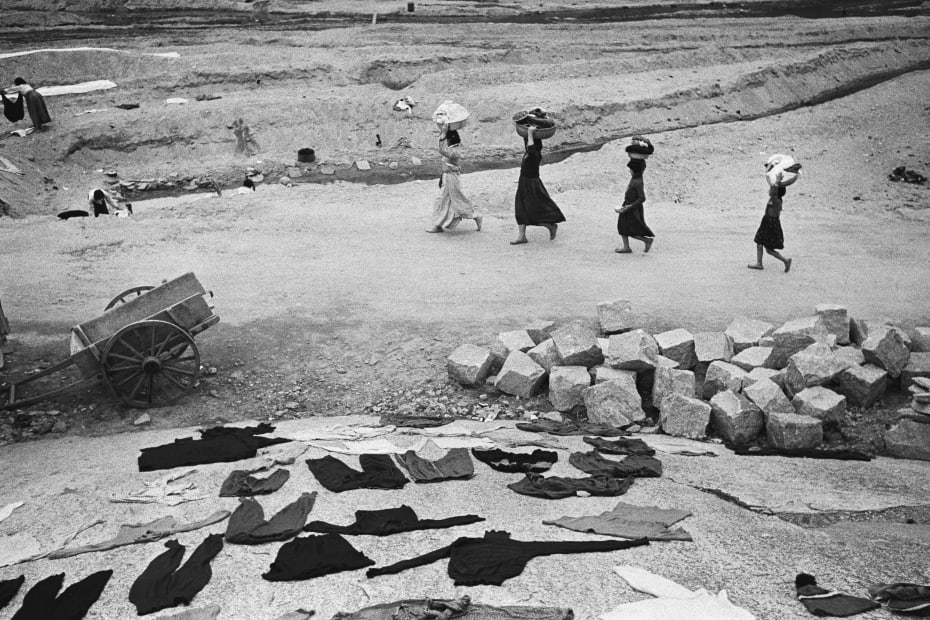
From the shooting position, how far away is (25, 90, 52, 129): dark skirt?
18.7 metres

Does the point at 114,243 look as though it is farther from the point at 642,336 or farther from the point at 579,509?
the point at 579,509

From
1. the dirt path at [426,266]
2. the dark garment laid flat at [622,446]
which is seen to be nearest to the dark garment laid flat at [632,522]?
the dark garment laid flat at [622,446]

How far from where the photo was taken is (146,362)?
328 inches

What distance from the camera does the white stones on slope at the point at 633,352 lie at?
8641mm

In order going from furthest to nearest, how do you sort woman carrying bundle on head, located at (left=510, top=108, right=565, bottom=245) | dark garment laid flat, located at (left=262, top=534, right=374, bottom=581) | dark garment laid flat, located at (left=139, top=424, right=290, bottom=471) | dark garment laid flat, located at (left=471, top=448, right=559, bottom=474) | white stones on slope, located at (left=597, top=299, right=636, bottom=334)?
woman carrying bundle on head, located at (left=510, top=108, right=565, bottom=245) → white stones on slope, located at (left=597, top=299, right=636, bottom=334) → dark garment laid flat, located at (left=139, top=424, right=290, bottom=471) → dark garment laid flat, located at (left=471, top=448, right=559, bottom=474) → dark garment laid flat, located at (left=262, top=534, right=374, bottom=581)

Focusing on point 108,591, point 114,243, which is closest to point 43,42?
point 114,243

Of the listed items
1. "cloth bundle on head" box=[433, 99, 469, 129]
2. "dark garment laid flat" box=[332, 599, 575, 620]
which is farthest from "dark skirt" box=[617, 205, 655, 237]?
"dark garment laid flat" box=[332, 599, 575, 620]

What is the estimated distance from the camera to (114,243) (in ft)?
41.7

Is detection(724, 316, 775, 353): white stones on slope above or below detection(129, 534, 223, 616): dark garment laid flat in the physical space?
above

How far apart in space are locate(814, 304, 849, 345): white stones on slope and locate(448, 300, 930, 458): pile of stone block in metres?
0.01

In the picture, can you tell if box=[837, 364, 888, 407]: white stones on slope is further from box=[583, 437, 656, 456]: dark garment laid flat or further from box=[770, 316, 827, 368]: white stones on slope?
box=[583, 437, 656, 456]: dark garment laid flat

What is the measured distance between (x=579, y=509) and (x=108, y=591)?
129 inches

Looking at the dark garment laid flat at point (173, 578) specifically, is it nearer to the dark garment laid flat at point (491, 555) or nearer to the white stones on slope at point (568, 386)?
the dark garment laid flat at point (491, 555)

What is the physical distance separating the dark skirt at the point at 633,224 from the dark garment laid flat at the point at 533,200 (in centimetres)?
100
